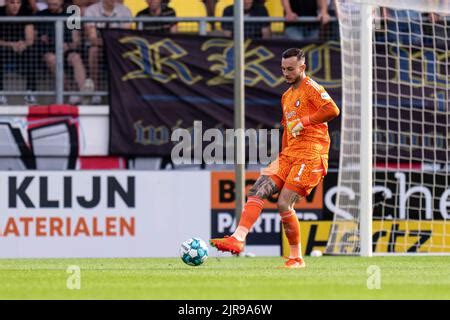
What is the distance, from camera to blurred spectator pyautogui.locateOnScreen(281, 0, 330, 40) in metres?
17.3

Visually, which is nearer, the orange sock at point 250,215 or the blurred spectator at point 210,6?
the orange sock at point 250,215

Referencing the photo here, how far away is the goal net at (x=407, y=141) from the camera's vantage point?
53.4 feet

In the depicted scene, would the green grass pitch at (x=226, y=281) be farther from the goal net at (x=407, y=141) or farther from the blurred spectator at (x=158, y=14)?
the blurred spectator at (x=158, y=14)

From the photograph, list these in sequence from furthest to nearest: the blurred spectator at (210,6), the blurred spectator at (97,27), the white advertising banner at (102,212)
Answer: the blurred spectator at (210,6), the blurred spectator at (97,27), the white advertising banner at (102,212)

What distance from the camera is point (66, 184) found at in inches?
642

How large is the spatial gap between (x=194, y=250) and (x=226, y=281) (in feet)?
5.08

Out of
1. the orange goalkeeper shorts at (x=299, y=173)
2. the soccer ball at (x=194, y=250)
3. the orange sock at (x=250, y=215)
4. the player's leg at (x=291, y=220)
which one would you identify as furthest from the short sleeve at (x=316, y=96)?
the soccer ball at (x=194, y=250)

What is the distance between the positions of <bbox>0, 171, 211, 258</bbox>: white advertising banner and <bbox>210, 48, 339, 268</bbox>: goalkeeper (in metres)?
5.12

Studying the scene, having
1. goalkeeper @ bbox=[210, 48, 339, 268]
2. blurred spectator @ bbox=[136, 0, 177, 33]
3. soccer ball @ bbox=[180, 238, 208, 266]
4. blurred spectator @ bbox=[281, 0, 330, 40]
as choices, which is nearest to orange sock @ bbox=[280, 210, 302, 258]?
goalkeeper @ bbox=[210, 48, 339, 268]

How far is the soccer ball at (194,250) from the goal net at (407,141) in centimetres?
510

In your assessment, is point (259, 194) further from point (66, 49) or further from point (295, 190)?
point (66, 49)

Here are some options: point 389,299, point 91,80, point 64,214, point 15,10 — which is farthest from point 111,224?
point 389,299

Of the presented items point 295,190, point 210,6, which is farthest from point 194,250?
point 210,6

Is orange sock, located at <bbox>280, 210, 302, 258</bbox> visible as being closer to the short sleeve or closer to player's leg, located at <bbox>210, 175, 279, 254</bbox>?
player's leg, located at <bbox>210, 175, 279, 254</bbox>
